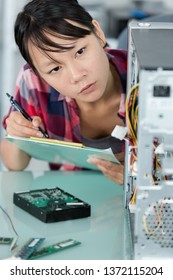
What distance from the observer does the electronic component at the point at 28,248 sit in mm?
1194

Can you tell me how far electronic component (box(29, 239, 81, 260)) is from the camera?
1.21m

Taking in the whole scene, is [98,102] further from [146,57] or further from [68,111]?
[146,57]

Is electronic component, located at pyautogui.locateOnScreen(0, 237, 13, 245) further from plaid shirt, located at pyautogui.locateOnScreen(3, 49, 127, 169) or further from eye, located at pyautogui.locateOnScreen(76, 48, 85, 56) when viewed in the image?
plaid shirt, located at pyautogui.locateOnScreen(3, 49, 127, 169)

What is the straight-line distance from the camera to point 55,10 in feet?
4.98

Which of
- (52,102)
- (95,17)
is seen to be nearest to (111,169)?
(52,102)

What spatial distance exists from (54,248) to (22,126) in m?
0.47

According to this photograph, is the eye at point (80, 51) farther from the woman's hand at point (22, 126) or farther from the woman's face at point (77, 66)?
the woman's hand at point (22, 126)

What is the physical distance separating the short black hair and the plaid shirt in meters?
0.25

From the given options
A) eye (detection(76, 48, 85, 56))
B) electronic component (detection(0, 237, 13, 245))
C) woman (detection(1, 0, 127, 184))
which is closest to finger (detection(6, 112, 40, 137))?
woman (detection(1, 0, 127, 184))

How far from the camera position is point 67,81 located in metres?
1.53

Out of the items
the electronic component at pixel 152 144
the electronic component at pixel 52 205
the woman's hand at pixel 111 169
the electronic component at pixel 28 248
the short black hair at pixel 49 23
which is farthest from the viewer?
the woman's hand at pixel 111 169

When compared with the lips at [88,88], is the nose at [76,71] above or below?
above

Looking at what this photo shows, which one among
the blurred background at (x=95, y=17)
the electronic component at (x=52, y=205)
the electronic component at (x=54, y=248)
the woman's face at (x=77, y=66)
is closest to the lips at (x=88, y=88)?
the woman's face at (x=77, y=66)

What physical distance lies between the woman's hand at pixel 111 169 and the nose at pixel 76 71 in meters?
0.22
